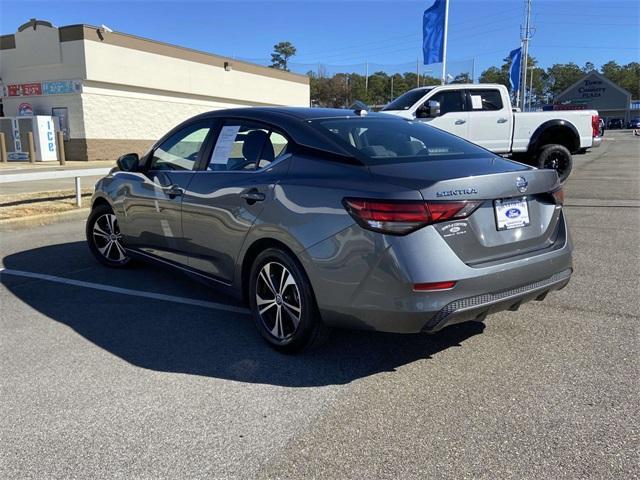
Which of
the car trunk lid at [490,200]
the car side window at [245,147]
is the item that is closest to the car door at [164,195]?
the car side window at [245,147]

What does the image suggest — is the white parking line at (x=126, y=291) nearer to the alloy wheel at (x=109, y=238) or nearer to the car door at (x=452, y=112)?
the alloy wheel at (x=109, y=238)

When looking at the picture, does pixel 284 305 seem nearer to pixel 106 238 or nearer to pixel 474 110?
pixel 106 238

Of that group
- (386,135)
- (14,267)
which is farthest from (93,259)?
(386,135)

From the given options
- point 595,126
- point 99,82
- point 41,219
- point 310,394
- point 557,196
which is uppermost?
point 99,82

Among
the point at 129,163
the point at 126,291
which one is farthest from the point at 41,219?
the point at 126,291

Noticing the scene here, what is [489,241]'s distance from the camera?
335 centimetres

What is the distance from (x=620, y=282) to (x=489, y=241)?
279cm

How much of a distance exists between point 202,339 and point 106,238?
2.65m

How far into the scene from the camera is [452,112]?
491 inches

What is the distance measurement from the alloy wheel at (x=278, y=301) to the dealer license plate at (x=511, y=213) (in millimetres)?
1358

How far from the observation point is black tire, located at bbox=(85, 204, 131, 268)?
6137 millimetres

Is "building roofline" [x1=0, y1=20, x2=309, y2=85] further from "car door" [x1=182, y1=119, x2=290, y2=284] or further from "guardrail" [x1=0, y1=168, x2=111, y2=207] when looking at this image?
"car door" [x1=182, y1=119, x2=290, y2=284]

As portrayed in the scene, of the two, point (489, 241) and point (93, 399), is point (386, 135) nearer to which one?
point (489, 241)

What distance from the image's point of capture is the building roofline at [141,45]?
77.0 feet
